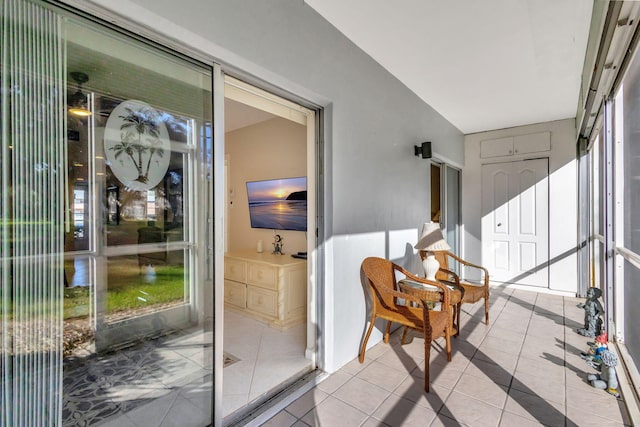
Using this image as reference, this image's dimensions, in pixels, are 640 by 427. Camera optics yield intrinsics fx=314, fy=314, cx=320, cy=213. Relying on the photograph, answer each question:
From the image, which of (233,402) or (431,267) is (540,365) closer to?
(431,267)

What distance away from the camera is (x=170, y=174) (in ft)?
5.30

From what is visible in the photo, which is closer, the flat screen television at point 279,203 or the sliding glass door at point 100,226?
the sliding glass door at point 100,226

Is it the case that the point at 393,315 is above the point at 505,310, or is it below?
above

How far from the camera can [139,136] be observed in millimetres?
1494

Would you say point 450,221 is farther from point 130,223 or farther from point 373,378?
point 130,223

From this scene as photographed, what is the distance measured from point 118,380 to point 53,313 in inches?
17.8

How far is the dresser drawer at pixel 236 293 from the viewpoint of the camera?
3.88m

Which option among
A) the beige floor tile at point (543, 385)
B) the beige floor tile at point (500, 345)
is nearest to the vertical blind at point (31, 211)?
the beige floor tile at point (543, 385)

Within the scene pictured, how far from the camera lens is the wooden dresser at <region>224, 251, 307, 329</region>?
3.49 metres

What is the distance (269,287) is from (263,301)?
20cm

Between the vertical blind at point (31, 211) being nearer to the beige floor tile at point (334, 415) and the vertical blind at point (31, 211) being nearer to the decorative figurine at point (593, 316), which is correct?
the beige floor tile at point (334, 415)

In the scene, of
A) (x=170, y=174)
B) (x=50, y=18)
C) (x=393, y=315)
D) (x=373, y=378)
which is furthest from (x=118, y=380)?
(x=393, y=315)

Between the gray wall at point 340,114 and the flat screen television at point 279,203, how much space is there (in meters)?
1.20

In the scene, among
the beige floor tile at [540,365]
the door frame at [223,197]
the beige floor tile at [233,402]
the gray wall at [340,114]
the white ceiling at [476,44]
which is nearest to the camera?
the gray wall at [340,114]
